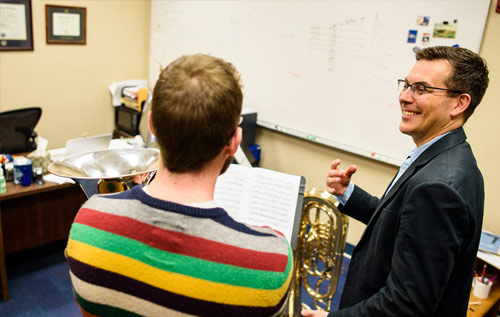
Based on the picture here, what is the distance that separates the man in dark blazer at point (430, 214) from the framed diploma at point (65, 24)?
3.58 metres

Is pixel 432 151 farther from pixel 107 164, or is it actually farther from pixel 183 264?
pixel 107 164

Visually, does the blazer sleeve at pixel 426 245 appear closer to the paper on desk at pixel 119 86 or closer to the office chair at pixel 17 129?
the office chair at pixel 17 129

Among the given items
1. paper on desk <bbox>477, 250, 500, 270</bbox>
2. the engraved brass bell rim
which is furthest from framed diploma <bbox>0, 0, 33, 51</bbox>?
paper on desk <bbox>477, 250, 500, 270</bbox>

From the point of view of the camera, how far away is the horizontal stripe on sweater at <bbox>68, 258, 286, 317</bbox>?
69cm

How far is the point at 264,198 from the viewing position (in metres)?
1.43

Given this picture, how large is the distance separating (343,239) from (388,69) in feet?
4.96

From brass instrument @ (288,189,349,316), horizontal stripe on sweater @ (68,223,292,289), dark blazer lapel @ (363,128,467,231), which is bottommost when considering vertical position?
brass instrument @ (288,189,349,316)

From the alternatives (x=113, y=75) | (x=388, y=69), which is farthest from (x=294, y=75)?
(x=113, y=75)

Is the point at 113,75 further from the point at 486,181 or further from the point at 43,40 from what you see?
the point at 486,181

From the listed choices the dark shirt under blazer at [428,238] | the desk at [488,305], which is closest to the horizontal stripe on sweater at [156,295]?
the dark shirt under blazer at [428,238]

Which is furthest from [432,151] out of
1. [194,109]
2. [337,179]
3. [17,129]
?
[17,129]

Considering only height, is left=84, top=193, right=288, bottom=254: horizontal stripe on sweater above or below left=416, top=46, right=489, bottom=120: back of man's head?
below

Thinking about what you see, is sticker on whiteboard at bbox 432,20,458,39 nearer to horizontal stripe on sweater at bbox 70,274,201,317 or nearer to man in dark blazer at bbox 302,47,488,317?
man in dark blazer at bbox 302,47,488,317

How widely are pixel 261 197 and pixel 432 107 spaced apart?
644 mm
